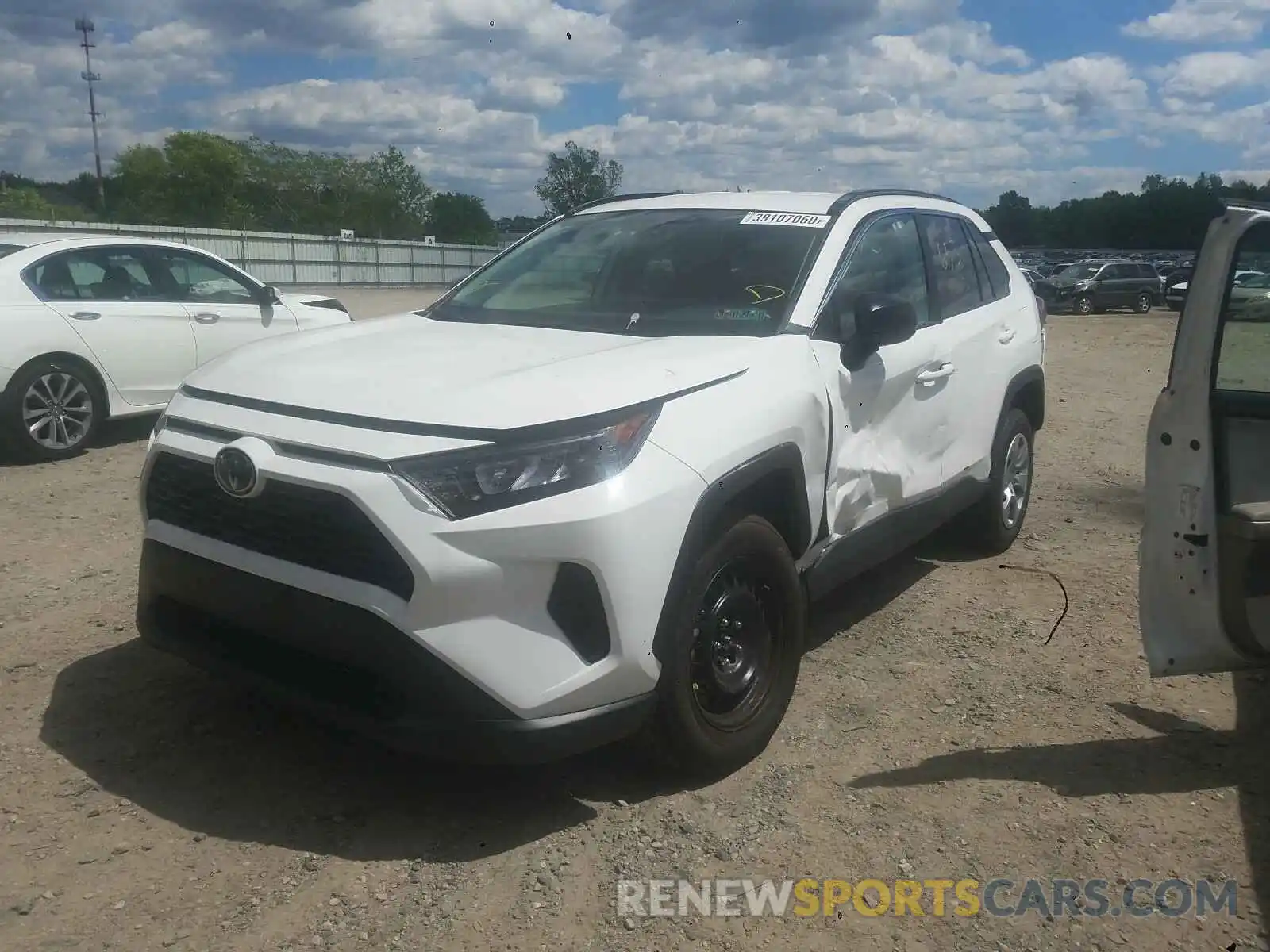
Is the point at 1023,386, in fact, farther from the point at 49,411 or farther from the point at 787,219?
the point at 49,411

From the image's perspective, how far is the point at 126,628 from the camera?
15.0 ft

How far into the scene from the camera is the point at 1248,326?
336 centimetres

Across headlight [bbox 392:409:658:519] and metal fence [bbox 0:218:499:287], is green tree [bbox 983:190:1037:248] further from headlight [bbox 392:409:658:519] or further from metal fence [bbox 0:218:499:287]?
headlight [bbox 392:409:658:519]

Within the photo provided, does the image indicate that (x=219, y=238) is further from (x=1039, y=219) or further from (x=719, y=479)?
(x=1039, y=219)

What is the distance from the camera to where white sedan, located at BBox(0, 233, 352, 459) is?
7719 millimetres

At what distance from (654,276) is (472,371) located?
1.28 metres

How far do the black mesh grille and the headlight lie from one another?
0.18 meters

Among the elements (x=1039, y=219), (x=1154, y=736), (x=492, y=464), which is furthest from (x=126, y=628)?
(x=1039, y=219)

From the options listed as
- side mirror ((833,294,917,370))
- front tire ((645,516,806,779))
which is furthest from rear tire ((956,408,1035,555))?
front tire ((645,516,806,779))

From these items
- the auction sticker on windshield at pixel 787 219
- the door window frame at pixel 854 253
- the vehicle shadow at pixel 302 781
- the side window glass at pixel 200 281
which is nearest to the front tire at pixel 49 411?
the side window glass at pixel 200 281

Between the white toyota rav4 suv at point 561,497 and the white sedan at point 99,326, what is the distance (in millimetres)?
4541

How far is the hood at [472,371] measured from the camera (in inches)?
117

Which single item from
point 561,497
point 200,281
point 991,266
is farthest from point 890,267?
point 200,281

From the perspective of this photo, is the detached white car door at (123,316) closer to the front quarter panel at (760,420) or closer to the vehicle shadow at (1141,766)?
the front quarter panel at (760,420)
